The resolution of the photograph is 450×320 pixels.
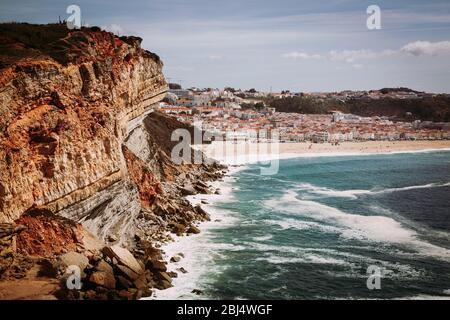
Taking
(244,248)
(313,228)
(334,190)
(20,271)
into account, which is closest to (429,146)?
(334,190)

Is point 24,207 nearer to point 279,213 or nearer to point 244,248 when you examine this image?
point 244,248

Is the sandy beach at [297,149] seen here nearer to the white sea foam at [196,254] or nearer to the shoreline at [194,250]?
the shoreline at [194,250]

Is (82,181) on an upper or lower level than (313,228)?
upper

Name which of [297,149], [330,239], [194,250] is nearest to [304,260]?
[330,239]
